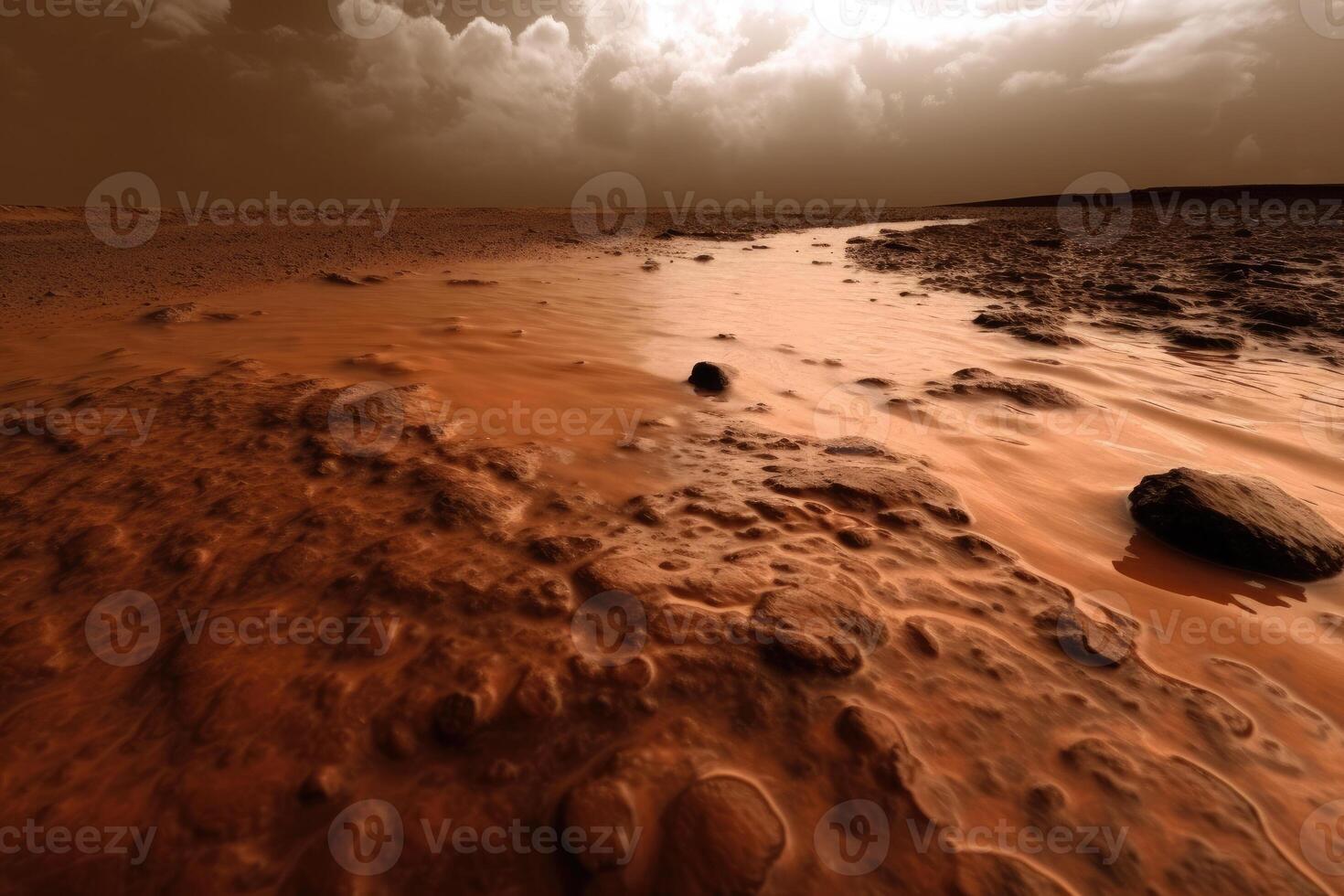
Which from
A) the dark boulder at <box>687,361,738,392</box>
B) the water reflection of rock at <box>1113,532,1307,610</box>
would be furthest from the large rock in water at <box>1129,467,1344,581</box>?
the dark boulder at <box>687,361,738,392</box>

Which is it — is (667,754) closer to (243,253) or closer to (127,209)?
(243,253)

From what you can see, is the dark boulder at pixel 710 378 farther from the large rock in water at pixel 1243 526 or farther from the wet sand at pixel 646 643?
the large rock in water at pixel 1243 526

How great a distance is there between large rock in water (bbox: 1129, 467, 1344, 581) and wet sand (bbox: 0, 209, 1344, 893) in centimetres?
8

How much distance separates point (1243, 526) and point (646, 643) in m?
2.08

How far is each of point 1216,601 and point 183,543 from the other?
3137 millimetres

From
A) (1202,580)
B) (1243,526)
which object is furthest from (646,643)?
(1243,526)

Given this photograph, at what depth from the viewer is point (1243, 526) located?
1953mm

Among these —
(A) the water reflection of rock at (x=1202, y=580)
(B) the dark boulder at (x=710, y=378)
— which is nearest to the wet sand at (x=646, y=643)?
(A) the water reflection of rock at (x=1202, y=580)

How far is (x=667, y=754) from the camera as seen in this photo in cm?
116

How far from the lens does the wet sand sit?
104 centimetres

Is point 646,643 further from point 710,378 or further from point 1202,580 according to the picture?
point 710,378

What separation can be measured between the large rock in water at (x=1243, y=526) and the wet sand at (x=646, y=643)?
0.08 meters

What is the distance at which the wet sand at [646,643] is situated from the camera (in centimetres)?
104

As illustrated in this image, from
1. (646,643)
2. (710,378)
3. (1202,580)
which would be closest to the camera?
(646,643)
